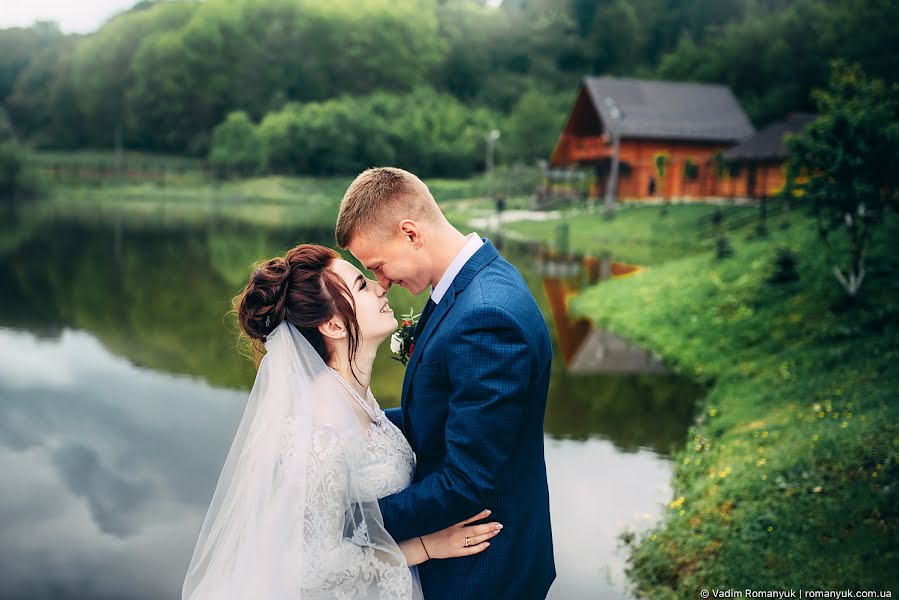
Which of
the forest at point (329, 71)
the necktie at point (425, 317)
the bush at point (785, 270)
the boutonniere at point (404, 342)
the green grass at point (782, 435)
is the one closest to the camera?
the necktie at point (425, 317)

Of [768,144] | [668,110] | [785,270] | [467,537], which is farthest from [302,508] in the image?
[668,110]

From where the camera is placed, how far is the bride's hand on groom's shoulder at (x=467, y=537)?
97.0 inches

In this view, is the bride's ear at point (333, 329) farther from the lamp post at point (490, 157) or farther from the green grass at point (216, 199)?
the lamp post at point (490, 157)

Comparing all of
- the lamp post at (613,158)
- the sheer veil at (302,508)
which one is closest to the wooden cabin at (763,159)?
the lamp post at (613,158)

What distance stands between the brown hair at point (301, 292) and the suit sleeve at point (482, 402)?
1.73 feet

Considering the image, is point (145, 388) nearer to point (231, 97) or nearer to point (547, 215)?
point (547, 215)

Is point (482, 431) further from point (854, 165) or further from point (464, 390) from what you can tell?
point (854, 165)

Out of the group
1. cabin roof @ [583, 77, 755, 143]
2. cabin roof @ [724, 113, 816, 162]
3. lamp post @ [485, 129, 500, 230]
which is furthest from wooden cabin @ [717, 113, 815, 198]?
lamp post @ [485, 129, 500, 230]

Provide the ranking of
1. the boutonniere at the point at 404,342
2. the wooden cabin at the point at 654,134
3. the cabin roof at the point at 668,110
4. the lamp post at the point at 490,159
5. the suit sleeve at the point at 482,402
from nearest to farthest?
the suit sleeve at the point at 482,402, the boutonniere at the point at 404,342, the wooden cabin at the point at 654,134, the cabin roof at the point at 668,110, the lamp post at the point at 490,159

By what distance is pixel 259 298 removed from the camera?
8.86ft

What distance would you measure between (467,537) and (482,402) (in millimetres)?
505

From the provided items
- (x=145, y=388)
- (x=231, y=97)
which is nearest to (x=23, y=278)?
(x=145, y=388)

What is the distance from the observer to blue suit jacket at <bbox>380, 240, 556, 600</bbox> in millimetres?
2264

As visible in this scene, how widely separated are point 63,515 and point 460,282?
654 cm
